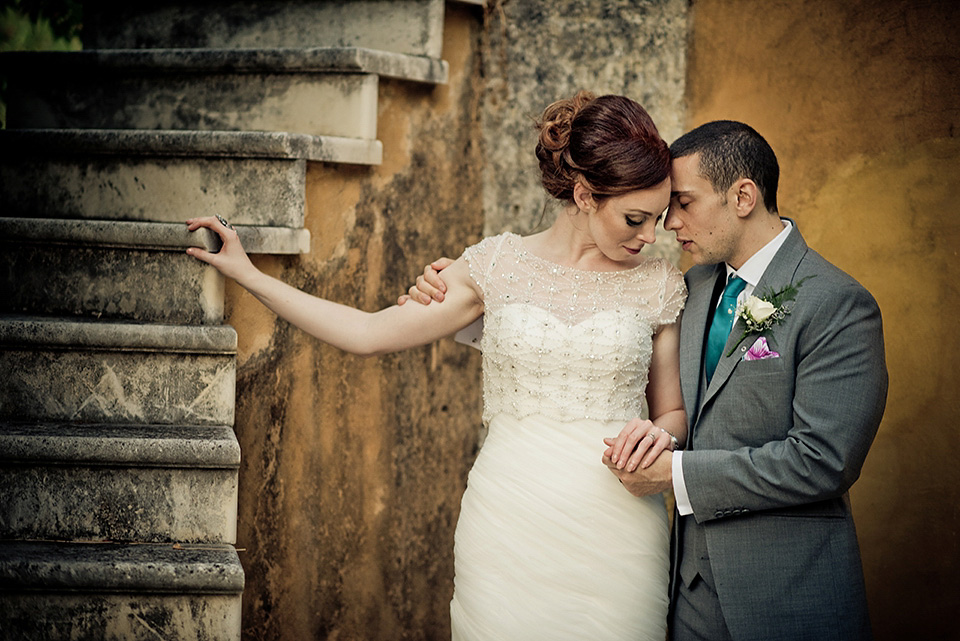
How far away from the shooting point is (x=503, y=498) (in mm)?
2455

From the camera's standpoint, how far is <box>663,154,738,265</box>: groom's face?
7.68 ft

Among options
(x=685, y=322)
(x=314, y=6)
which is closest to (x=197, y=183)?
(x=314, y=6)

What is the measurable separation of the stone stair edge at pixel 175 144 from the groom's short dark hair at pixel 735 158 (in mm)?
1194

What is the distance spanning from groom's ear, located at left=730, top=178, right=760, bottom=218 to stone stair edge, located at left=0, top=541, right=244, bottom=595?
1551mm

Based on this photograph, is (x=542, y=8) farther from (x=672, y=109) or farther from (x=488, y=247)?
(x=488, y=247)

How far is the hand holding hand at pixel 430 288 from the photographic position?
2605 millimetres

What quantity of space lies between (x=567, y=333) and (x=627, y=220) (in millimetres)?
350

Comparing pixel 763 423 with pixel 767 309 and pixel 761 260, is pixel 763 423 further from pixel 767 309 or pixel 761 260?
pixel 761 260

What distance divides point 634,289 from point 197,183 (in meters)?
1.42

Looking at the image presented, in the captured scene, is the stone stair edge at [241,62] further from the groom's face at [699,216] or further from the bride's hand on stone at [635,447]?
the bride's hand on stone at [635,447]

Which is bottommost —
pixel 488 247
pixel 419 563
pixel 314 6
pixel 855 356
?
pixel 419 563

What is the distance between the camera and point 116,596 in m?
2.13

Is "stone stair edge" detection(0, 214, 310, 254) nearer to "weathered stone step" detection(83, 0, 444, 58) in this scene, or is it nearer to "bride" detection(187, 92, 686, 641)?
"bride" detection(187, 92, 686, 641)

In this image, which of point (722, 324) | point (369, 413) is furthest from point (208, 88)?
point (722, 324)
